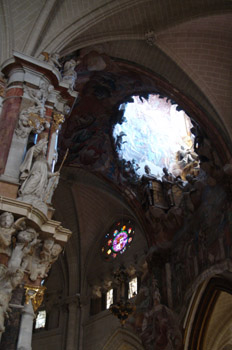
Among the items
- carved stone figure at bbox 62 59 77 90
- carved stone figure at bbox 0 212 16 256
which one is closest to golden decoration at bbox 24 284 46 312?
carved stone figure at bbox 0 212 16 256

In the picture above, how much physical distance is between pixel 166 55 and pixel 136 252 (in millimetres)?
8233

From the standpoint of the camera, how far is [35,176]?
256 inches

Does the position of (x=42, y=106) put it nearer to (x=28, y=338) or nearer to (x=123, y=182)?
(x=28, y=338)

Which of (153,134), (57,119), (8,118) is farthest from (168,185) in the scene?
(8,118)

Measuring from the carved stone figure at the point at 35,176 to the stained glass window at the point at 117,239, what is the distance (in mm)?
11039

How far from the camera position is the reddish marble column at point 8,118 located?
6.85 meters

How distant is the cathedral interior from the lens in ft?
21.2

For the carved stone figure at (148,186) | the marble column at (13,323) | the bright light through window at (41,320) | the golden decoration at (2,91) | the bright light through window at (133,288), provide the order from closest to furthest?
the marble column at (13,323) → the golden decoration at (2,91) → the carved stone figure at (148,186) → the bright light through window at (133,288) → the bright light through window at (41,320)

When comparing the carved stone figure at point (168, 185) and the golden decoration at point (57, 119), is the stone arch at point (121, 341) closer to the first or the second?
the carved stone figure at point (168, 185)

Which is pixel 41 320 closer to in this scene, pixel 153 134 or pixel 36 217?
pixel 153 134

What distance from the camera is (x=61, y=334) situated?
17312 mm

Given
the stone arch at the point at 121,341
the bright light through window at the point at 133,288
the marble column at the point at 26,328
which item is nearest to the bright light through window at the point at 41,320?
the stone arch at the point at 121,341

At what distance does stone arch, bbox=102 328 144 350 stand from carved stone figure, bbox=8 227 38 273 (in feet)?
33.8

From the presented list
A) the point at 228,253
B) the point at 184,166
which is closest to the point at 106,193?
the point at 184,166
